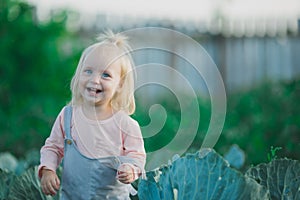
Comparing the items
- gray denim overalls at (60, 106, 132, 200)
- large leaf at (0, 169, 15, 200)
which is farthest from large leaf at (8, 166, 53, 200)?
gray denim overalls at (60, 106, 132, 200)

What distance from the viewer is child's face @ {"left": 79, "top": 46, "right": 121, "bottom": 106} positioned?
5.15 ft

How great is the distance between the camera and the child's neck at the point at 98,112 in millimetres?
1598

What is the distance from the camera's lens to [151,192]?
1.45 metres

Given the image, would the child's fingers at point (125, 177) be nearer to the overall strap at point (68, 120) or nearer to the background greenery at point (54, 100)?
the overall strap at point (68, 120)

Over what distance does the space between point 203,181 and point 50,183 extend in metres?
0.38

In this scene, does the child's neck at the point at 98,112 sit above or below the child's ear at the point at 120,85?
below

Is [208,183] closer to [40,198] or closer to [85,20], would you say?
[40,198]

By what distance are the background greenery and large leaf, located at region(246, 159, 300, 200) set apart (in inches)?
77.2

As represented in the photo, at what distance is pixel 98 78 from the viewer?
1.57 metres

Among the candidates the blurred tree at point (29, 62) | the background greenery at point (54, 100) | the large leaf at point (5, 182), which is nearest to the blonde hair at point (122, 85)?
the large leaf at point (5, 182)

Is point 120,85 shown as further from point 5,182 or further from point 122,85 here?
point 5,182

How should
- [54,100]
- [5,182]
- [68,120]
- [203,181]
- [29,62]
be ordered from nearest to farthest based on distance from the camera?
1. [203,181]
2. [68,120]
3. [5,182]
4. [54,100]
5. [29,62]

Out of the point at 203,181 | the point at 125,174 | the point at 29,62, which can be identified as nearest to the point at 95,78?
the point at 125,174

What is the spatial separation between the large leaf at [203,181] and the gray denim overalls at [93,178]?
0.13 meters
